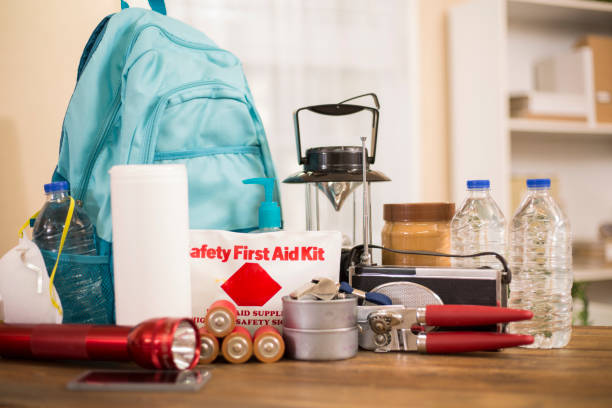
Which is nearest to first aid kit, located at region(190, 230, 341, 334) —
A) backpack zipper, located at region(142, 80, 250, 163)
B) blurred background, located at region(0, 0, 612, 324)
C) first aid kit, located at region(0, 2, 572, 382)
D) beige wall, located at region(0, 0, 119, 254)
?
first aid kit, located at region(0, 2, 572, 382)

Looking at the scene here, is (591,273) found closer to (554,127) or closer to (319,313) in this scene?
(554,127)

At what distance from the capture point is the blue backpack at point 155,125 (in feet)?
2.39

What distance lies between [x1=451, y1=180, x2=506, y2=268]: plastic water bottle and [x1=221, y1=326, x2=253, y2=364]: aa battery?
342 mm

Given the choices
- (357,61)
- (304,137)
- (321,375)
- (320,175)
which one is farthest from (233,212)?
(357,61)

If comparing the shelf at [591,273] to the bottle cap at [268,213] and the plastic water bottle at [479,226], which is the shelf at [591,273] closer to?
the plastic water bottle at [479,226]

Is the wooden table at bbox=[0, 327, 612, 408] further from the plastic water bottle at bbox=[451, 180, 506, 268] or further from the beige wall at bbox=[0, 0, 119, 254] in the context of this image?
the beige wall at bbox=[0, 0, 119, 254]

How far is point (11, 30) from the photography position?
110 centimetres

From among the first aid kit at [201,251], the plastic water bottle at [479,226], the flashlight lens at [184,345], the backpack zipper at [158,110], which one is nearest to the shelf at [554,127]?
the plastic water bottle at [479,226]

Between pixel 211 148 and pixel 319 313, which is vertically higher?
pixel 211 148

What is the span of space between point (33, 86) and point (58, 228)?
1.67ft

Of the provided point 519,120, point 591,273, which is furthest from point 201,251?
point 591,273

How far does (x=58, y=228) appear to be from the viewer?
0.74 m

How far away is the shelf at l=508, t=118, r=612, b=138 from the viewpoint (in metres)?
1.75

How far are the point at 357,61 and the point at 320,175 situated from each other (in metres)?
1.18
